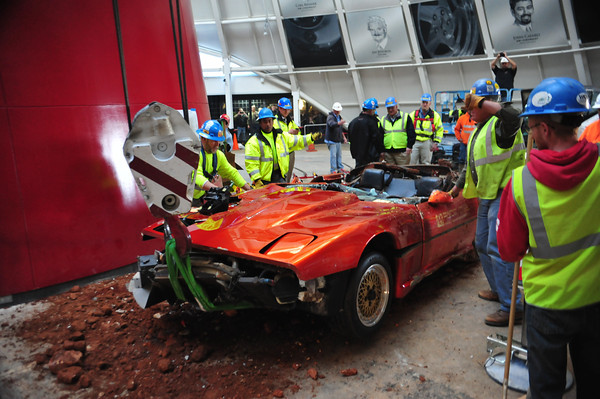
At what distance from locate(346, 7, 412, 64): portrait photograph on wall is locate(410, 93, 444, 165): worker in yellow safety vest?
22.4 ft

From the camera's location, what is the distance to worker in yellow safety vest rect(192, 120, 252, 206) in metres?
4.97

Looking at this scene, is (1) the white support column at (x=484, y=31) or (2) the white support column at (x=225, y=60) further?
(2) the white support column at (x=225, y=60)

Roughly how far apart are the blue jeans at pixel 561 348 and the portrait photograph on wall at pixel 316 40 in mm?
15593

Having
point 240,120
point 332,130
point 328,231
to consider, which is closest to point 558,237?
point 328,231

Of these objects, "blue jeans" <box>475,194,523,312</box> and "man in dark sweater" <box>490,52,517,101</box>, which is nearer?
"blue jeans" <box>475,194,523,312</box>

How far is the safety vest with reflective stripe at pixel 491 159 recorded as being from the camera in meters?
3.38

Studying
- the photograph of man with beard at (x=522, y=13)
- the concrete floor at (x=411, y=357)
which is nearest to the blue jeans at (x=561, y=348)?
the concrete floor at (x=411, y=357)

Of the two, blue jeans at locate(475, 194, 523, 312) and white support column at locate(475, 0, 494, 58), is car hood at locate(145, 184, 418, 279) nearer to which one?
blue jeans at locate(475, 194, 523, 312)

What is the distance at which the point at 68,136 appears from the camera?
4352 mm

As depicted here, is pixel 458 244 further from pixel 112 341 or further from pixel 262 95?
pixel 262 95

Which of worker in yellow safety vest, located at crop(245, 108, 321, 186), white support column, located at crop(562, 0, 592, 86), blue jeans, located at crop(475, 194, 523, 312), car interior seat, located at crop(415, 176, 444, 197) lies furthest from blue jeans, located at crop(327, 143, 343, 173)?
white support column, located at crop(562, 0, 592, 86)

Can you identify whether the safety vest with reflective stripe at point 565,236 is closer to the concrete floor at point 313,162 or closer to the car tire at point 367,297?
the car tire at point 367,297

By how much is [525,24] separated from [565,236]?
13593 mm

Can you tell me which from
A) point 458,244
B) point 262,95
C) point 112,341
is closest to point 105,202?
point 112,341
